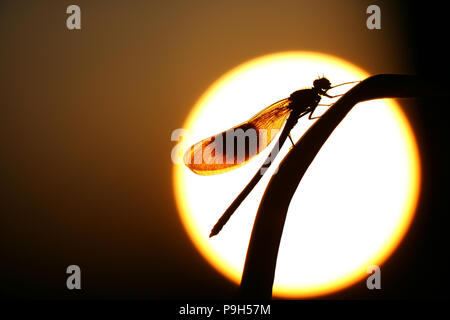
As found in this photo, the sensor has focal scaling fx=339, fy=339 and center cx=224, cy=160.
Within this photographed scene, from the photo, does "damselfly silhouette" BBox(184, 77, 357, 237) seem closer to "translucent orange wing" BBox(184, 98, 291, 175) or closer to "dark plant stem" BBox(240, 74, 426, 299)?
"translucent orange wing" BBox(184, 98, 291, 175)

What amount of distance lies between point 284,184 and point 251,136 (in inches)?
94.7

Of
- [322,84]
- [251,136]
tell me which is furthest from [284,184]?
[251,136]

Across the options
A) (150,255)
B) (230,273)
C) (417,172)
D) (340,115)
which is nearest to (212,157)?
(340,115)

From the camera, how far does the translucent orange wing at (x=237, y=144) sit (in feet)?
9.48

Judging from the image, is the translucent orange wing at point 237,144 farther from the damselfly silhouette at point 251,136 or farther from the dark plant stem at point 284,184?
the dark plant stem at point 284,184

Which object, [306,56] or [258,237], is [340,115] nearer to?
[258,237]

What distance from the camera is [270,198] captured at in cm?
69

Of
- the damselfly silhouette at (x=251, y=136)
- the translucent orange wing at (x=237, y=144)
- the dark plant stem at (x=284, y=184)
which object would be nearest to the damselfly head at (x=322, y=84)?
the damselfly silhouette at (x=251, y=136)

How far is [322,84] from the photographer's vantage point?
2.64 meters

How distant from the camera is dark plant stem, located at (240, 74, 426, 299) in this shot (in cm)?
64

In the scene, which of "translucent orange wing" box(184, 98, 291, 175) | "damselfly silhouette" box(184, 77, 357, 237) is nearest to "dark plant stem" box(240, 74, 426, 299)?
"damselfly silhouette" box(184, 77, 357, 237)

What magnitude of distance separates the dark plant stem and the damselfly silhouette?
71.8 inches

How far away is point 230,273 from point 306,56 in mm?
4533

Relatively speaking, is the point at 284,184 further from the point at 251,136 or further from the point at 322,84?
the point at 251,136
